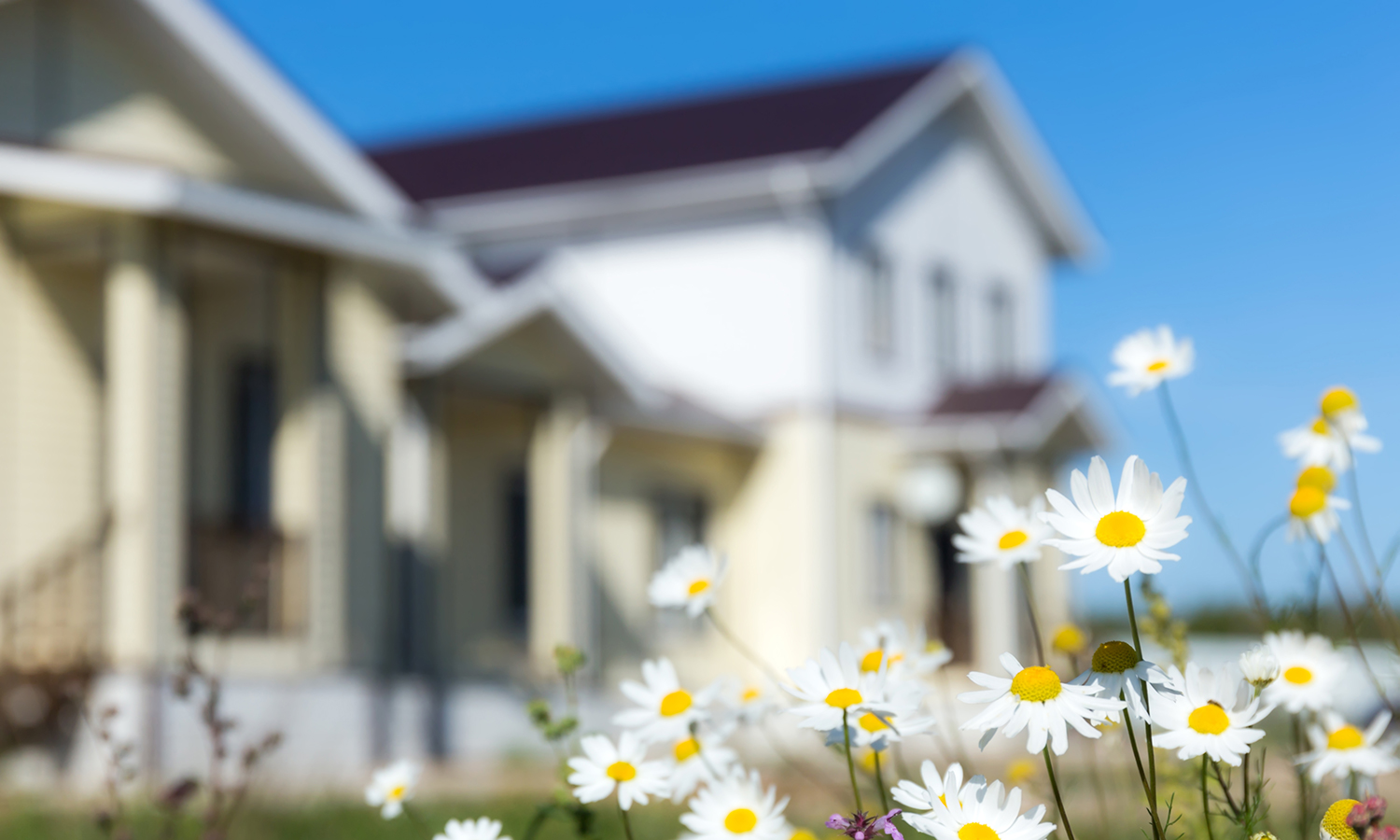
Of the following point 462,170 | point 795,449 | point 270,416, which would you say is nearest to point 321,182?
point 270,416

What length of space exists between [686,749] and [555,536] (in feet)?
38.0

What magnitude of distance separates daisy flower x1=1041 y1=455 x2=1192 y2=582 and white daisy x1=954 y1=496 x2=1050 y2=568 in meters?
0.44

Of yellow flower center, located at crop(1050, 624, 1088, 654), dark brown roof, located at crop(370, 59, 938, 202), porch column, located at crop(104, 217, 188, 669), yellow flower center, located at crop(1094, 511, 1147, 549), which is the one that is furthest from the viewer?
dark brown roof, located at crop(370, 59, 938, 202)

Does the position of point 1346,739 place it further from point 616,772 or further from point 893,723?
point 616,772

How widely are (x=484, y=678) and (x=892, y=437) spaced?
7429 millimetres

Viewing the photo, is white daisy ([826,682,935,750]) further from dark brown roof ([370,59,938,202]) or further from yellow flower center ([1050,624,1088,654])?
dark brown roof ([370,59,938,202])

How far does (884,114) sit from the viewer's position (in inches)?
737

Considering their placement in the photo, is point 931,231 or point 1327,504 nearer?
point 1327,504

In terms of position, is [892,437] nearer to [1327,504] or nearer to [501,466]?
[501,466]

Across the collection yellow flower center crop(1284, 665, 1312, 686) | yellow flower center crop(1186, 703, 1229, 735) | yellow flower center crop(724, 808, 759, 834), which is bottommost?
yellow flower center crop(724, 808, 759, 834)

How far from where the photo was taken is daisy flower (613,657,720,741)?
2.47 m

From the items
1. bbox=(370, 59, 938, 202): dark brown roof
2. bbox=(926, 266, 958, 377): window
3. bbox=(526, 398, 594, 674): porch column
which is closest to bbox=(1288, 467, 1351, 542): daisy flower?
bbox=(526, 398, 594, 674): porch column

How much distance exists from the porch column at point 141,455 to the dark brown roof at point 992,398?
36.1 ft

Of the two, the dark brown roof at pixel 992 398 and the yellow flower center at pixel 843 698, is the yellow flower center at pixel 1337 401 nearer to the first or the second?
the yellow flower center at pixel 843 698
